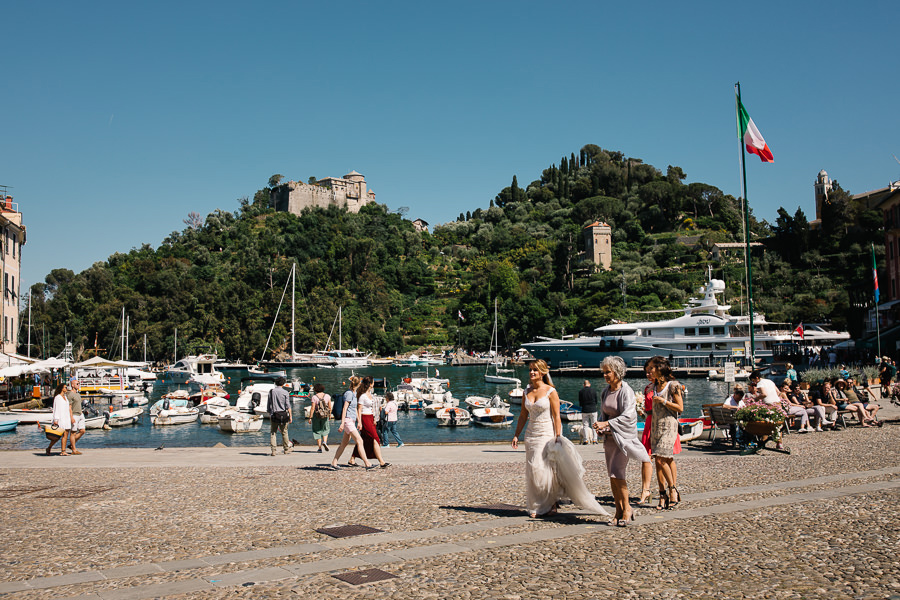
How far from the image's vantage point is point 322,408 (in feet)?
50.3

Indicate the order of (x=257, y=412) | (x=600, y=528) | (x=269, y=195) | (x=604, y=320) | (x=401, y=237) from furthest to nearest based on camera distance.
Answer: (x=269, y=195) → (x=401, y=237) → (x=604, y=320) → (x=257, y=412) → (x=600, y=528)

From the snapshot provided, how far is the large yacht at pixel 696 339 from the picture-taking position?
220 feet

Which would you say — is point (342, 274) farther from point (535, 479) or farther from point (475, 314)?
point (535, 479)

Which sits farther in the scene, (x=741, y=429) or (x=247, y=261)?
(x=247, y=261)

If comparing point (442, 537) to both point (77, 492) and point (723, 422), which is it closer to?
point (77, 492)

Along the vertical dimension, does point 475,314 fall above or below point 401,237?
below

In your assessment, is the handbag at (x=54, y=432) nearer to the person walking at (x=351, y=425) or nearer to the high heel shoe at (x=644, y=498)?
the person walking at (x=351, y=425)

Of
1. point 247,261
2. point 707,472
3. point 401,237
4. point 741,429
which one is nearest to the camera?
point 707,472

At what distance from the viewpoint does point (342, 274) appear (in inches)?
5330

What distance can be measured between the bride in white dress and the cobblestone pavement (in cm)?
25

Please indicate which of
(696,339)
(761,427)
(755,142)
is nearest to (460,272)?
(696,339)

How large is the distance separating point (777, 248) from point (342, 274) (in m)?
75.0

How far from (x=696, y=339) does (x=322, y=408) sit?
2330 inches

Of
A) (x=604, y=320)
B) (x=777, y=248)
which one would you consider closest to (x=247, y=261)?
(x=604, y=320)
